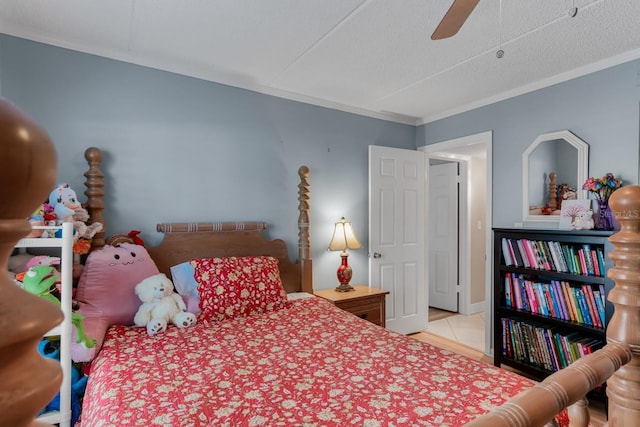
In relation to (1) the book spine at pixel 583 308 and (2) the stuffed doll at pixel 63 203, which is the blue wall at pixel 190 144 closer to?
(2) the stuffed doll at pixel 63 203

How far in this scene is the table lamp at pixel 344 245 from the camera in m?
3.30

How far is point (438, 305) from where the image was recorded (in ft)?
16.5

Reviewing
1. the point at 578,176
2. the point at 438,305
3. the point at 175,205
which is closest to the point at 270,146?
the point at 175,205

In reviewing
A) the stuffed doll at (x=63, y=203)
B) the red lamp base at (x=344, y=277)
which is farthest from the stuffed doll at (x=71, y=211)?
the red lamp base at (x=344, y=277)

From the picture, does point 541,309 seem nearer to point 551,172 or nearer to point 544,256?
point 544,256

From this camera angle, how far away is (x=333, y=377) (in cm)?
149

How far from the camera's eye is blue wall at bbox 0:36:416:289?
7.63 feet

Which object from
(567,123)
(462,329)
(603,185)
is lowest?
(462,329)

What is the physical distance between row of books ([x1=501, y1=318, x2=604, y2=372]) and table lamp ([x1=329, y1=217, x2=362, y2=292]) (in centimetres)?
138

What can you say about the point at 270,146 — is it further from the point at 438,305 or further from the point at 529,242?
the point at 438,305

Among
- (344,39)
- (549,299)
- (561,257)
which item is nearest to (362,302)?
(549,299)

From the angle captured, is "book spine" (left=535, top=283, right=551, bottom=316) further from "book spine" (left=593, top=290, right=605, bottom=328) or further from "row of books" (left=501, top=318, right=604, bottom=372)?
"book spine" (left=593, top=290, right=605, bottom=328)

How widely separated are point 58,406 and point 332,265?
232 cm

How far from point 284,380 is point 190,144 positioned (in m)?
2.01
